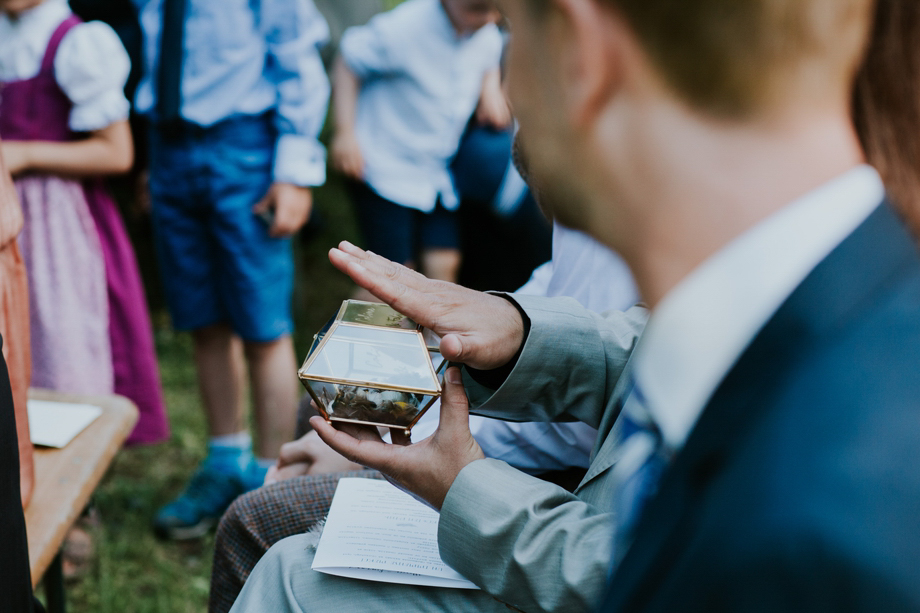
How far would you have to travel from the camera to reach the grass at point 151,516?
2.52 meters

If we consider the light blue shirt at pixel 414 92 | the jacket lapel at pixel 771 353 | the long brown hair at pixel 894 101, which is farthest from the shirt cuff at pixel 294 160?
the jacket lapel at pixel 771 353

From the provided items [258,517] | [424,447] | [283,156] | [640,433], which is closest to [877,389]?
[640,433]

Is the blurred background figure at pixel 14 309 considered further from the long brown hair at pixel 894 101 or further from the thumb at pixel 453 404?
the long brown hair at pixel 894 101

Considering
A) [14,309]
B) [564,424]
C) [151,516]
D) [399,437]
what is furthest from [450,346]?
[151,516]

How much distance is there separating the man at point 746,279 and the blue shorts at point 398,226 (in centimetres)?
267

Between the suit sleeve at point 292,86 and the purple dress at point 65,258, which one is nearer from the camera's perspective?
the purple dress at point 65,258

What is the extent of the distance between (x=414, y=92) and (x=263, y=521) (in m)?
2.19

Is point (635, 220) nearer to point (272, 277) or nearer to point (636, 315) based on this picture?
point (636, 315)

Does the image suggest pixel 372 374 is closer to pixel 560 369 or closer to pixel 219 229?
pixel 560 369

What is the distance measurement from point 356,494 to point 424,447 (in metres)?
0.33

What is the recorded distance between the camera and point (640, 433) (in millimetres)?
902

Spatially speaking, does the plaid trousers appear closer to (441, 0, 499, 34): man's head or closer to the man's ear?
the man's ear

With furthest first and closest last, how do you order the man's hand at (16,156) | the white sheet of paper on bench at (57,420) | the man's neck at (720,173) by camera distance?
the man's hand at (16,156), the white sheet of paper on bench at (57,420), the man's neck at (720,173)

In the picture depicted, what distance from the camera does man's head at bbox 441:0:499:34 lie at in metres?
3.15
